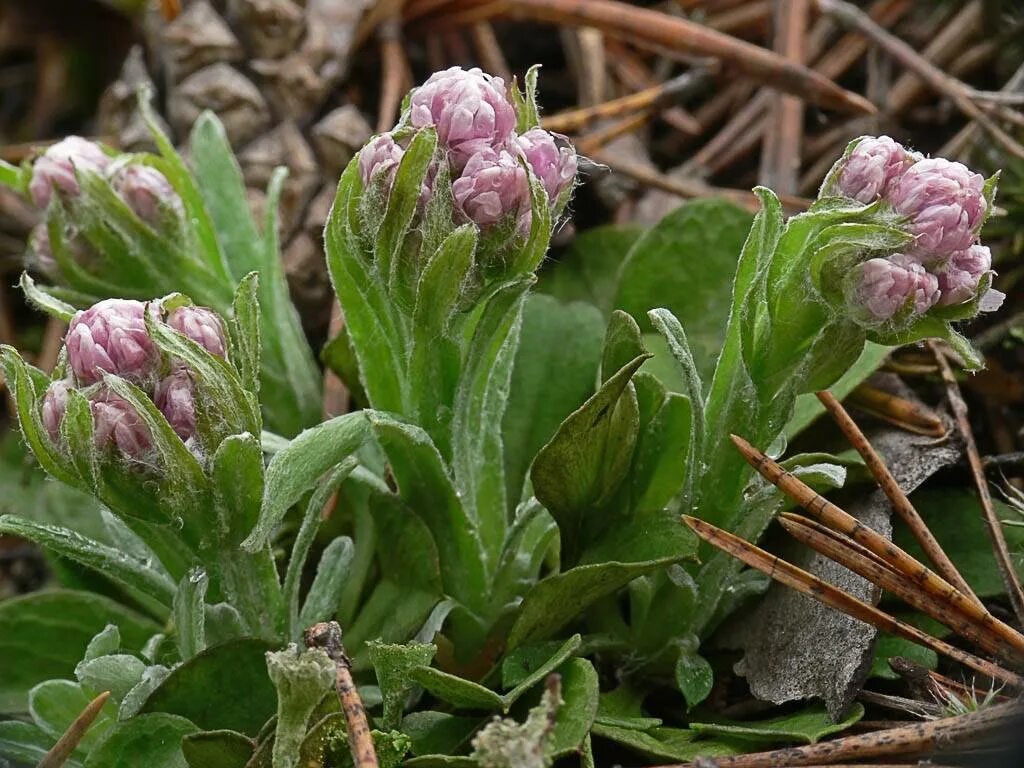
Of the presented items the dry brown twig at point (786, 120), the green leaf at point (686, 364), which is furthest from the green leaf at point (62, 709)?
the dry brown twig at point (786, 120)

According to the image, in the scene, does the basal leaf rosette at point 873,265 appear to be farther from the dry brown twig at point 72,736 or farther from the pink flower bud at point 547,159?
the dry brown twig at point 72,736

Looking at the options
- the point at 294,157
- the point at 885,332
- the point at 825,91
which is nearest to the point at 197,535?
the point at 885,332

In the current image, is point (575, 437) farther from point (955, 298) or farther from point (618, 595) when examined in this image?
Answer: point (955, 298)

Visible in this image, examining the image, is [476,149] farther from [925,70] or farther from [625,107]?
[925,70]

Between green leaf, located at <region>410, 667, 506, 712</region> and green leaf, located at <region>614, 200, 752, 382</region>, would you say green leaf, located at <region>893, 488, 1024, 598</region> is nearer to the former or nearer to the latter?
green leaf, located at <region>614, 200, 752, 382</region>

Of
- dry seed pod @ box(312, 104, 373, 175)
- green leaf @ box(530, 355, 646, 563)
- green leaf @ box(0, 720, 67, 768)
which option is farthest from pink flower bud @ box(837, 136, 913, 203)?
green leaf @ box(0, 720, 67, 768)

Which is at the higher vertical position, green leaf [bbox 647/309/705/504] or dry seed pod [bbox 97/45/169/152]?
dry seed pod [bbox 97/45/169/152]

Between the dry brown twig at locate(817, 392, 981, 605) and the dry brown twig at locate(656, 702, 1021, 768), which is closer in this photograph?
the dry brown twig at locate(656, 702, 1021, 768)
